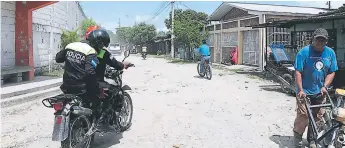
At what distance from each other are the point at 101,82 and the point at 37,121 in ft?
8.32

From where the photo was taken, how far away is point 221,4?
25.6 m

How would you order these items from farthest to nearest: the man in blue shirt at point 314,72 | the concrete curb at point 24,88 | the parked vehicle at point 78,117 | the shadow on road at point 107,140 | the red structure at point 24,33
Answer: the red structure at point 24,33 < the concrete curb at point 24,88 < the shadow on road at point 107,140 < the man in blue shirt at point 314,72 < the parked vehicle at point 78,117

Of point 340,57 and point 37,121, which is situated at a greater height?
point 340,57

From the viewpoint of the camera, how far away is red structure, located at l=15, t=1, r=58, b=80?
1059 centimetres

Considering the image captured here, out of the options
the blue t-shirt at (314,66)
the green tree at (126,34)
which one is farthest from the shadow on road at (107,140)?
the green tree at (126,34)

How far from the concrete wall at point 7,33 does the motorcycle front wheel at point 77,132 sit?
693cm

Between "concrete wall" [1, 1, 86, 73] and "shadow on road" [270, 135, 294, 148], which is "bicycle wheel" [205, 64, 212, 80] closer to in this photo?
"concrete wall" [1, 1, 86, 73]

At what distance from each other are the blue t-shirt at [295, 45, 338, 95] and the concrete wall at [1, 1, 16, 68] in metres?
8.83

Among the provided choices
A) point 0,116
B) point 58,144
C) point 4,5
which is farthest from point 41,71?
point 58,144

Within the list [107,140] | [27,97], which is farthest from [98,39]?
[27,97]

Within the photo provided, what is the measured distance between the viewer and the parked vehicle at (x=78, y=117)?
3902mm

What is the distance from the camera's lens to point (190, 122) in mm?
6254

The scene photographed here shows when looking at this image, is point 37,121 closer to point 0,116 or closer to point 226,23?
point 0,116

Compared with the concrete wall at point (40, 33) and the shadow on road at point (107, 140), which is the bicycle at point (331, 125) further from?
the concrete wall at point (40, 33)
